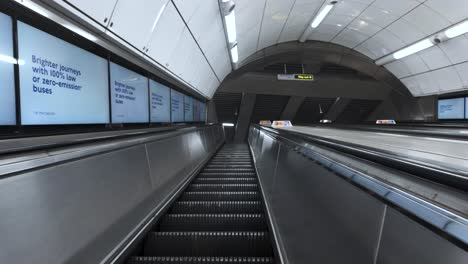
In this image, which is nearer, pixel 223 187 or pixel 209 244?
pixel 209 244

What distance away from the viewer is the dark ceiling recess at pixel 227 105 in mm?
17422

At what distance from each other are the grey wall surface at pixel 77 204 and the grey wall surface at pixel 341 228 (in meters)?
1.28

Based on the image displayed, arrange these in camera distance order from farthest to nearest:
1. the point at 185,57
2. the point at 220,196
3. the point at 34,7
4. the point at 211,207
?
the point at 185,57 → the point at 220,196 → the point at 211,207 → the point at 34,7

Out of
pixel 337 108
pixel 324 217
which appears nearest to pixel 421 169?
pixel 324 217

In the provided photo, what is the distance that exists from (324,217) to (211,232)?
145 cm

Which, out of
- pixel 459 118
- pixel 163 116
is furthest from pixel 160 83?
pixel 459 118

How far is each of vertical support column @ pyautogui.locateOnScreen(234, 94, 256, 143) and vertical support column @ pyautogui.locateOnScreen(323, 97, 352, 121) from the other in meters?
5.79

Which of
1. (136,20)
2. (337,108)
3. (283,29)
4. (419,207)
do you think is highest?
(283,29)

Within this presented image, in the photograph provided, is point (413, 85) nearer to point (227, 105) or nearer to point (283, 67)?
point (283, 67)

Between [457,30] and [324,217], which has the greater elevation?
[457,30]

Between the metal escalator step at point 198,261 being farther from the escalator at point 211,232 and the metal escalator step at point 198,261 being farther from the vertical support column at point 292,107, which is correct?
the vertical support column at point 292,107

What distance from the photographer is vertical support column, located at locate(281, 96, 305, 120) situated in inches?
706

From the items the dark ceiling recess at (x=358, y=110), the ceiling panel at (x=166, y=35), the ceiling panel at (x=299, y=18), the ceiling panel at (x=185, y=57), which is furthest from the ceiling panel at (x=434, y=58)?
the ceiling panel at (x=166, y=35)

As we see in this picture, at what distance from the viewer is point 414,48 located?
1070cm
